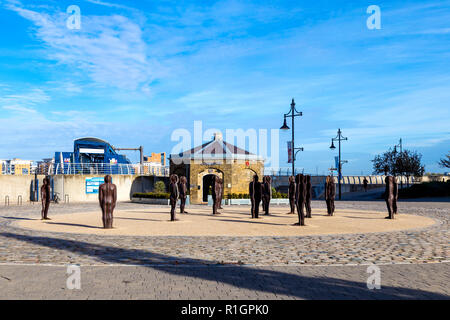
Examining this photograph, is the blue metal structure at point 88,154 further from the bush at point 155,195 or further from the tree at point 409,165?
the tree at point 409,165

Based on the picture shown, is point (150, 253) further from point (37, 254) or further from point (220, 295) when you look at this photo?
point (220, 295)

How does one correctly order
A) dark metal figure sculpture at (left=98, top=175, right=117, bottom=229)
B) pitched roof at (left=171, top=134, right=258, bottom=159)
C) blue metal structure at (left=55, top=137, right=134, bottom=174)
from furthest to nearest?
blue metal structure at (left=55, top=137, right=134, bottom=174)
pitched roof at (left=171, top=134, right=258, bottom=159)
dark metal figure sculpture at (left=98, top=175, right=117, bottom=229)

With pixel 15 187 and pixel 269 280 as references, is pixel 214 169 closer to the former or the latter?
pixel 15 187

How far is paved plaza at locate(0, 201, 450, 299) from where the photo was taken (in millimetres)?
5785

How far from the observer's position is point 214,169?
33625 millimetres

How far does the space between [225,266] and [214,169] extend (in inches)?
1023

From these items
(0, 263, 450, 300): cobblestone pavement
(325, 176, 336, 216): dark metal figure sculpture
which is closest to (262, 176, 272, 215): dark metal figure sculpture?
(325, 176, 336, 216): dark metal figure sculpture

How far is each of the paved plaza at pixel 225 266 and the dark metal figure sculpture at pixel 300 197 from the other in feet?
8.83

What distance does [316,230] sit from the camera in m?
13.7

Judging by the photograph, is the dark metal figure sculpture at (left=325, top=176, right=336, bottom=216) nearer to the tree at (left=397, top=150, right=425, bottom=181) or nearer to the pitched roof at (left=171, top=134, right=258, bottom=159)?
the pitched roof at (left=171, top=134, right=258, bottom=159)

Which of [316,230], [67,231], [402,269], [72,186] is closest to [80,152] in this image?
[72,186]

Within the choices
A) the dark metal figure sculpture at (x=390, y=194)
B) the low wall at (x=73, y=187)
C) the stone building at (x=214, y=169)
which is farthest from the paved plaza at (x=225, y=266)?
the low wall at (x=73, y=187)

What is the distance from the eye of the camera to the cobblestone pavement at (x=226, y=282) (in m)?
5.60

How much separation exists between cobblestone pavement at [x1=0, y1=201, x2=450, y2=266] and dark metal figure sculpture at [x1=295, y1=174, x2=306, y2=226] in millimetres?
2883
